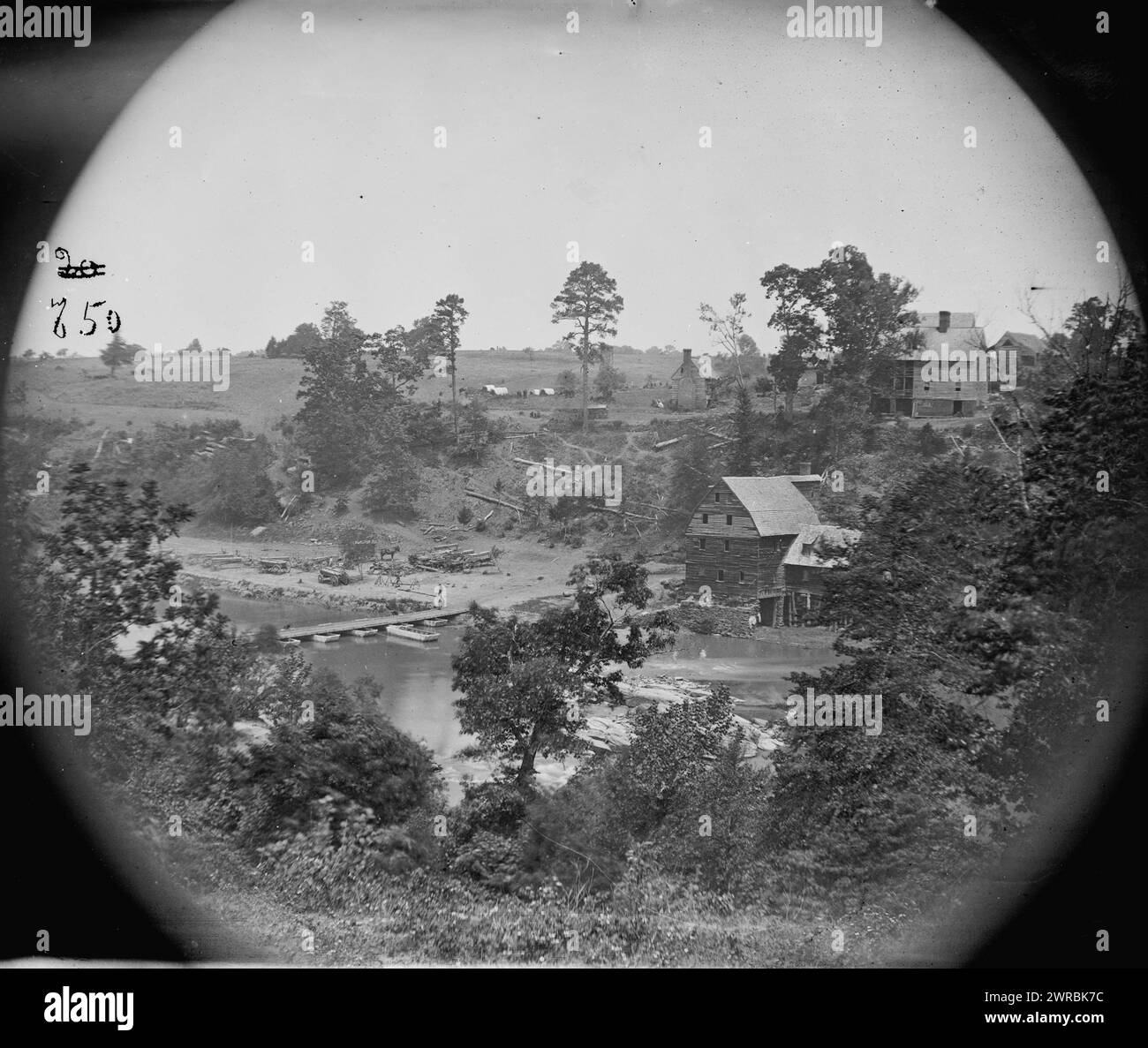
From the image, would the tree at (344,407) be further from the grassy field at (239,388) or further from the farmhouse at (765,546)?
the farmhouse at (765,546)

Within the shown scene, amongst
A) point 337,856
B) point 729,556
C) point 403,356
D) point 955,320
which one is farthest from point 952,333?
point 337,856

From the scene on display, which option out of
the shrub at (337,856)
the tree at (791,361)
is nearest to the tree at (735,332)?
the tree at (791,361)

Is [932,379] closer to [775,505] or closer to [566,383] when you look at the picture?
[775,505]

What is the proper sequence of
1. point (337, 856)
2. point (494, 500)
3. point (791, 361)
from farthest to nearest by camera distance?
point (494, 500) < point (791, 361) < point (337, 856)

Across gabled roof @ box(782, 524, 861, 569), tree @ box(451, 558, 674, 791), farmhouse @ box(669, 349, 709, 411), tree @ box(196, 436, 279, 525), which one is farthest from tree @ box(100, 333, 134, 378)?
gabled roof @ box(782, 524, 861, 569)

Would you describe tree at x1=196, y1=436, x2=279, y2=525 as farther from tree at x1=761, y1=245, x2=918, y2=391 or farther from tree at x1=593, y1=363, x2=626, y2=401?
tree at x1=761, y1=245, x2=918, y2=391
